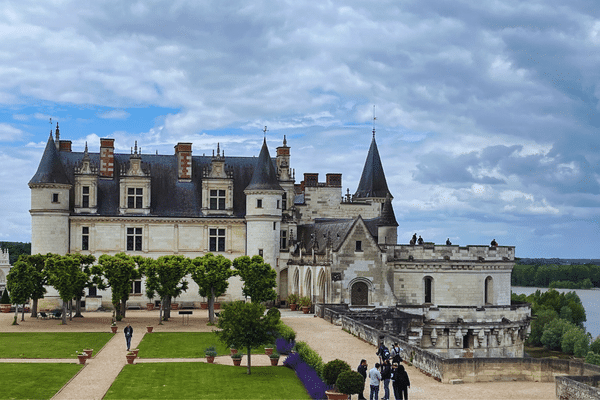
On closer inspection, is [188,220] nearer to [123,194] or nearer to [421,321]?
[123,194]

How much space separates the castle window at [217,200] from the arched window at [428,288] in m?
16.4

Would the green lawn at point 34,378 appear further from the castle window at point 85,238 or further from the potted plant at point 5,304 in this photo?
the castle window at point 85,238

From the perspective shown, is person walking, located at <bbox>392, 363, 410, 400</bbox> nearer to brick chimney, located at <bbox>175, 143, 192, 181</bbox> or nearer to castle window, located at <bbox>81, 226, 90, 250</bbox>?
castle window, located at <bbox>81, 226, 90, 250</bbox>

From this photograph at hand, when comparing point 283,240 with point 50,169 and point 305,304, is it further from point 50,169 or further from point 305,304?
point 50,169

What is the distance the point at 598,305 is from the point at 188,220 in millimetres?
83364

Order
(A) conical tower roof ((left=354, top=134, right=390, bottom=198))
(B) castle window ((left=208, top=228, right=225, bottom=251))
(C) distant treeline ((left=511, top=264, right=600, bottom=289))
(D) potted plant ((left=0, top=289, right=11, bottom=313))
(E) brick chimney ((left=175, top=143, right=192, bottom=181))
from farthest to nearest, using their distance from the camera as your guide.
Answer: (C) distant treeline ((left=511, top=264, right=600, bottom=289)), (A) conical tower roof ((left=354, top=134, right=390, bottom=198)), (E) brick chimney ((left=175, top=143, right=192, bottom=181)), (B) castle window ((left=208, top=228, right=225, bottom=251)), (D) potted plant ((left=0, top=289, right=11, bottom=313))

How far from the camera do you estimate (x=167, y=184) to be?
5466cm

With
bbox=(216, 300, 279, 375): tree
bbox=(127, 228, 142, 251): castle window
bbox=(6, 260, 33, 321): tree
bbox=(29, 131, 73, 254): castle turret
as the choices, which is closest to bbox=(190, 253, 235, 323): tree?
bbox=(6, 260, 33, 321): tree

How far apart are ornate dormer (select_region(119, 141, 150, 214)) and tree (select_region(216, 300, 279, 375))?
2731 centimetres

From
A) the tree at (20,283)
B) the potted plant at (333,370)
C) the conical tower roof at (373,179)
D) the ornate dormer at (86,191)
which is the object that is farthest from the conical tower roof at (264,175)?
the potted plant at (333,370)

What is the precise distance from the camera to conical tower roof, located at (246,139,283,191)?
171 feet

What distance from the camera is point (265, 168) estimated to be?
5250cm

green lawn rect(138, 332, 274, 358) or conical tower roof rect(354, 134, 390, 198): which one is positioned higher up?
conical tower roof rect(354, 134, 390, 198)

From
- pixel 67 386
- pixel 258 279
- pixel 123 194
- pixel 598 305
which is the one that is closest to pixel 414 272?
pixel 258 279
